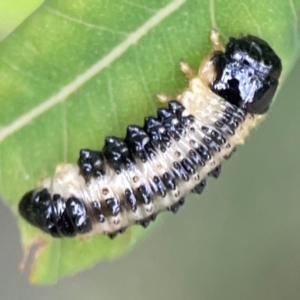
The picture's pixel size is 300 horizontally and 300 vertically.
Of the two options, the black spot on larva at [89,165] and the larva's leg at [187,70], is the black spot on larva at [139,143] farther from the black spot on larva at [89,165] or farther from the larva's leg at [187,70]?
the larva's leg at [187,70]

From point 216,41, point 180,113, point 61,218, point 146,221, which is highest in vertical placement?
point 216,41

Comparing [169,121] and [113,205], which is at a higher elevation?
[169,121]

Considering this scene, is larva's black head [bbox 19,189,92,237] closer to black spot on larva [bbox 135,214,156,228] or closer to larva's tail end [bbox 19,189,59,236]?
larva's tail end [bbox 19,189,59,236]

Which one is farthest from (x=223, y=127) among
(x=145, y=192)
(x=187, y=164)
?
(x=145, y=192)

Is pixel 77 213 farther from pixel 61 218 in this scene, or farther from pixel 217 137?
pixel 217 137

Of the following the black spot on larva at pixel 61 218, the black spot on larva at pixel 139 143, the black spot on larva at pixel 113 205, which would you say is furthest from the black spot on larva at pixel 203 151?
the black spot on larva at pixel 61 218

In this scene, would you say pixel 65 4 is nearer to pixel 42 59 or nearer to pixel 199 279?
pixel 42 59

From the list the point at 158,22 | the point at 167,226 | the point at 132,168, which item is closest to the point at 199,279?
the point at 167,226
